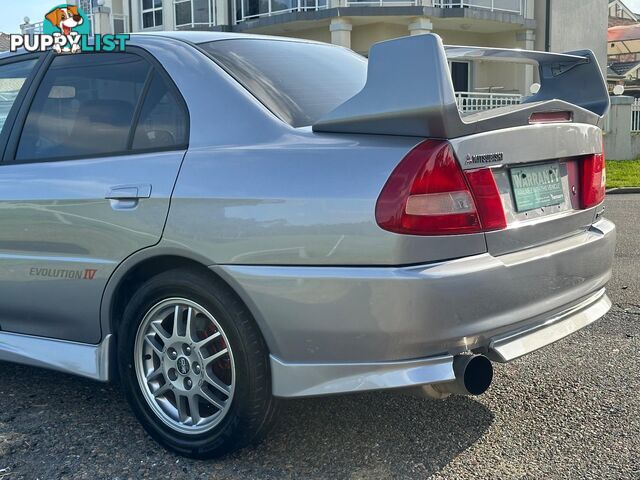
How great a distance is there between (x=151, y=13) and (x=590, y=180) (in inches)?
1060

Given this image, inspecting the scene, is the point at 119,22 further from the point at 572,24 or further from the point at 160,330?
the point at 160,330

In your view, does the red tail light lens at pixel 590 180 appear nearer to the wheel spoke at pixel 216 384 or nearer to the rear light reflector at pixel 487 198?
the rear light reflector at pixel 487 198

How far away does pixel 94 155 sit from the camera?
133 inches

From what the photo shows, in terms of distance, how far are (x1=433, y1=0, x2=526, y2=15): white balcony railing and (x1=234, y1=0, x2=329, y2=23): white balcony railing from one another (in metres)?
3.91

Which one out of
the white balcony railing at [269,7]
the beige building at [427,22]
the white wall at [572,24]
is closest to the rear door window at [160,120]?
the beige building at [427,22]

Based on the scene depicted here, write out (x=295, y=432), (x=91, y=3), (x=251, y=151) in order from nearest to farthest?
(x=251, y=151) < (x=295, y=432) < (x=91, y=3)

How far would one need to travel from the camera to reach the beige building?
23375 mm

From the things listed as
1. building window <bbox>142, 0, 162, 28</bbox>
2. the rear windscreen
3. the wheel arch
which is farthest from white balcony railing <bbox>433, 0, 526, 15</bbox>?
the wheel arch

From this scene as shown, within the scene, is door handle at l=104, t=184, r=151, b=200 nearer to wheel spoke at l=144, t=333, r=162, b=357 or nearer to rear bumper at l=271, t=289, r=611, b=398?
wheel spoke at l=144, t=333, r=162, b=357

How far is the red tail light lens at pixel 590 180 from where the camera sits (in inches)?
131

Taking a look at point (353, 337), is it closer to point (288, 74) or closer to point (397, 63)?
point (397, 63)

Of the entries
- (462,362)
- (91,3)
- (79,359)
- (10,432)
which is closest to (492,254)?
(462,362)

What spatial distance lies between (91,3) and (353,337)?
1167 inches

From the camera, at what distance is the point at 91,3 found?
2936 centimetres
